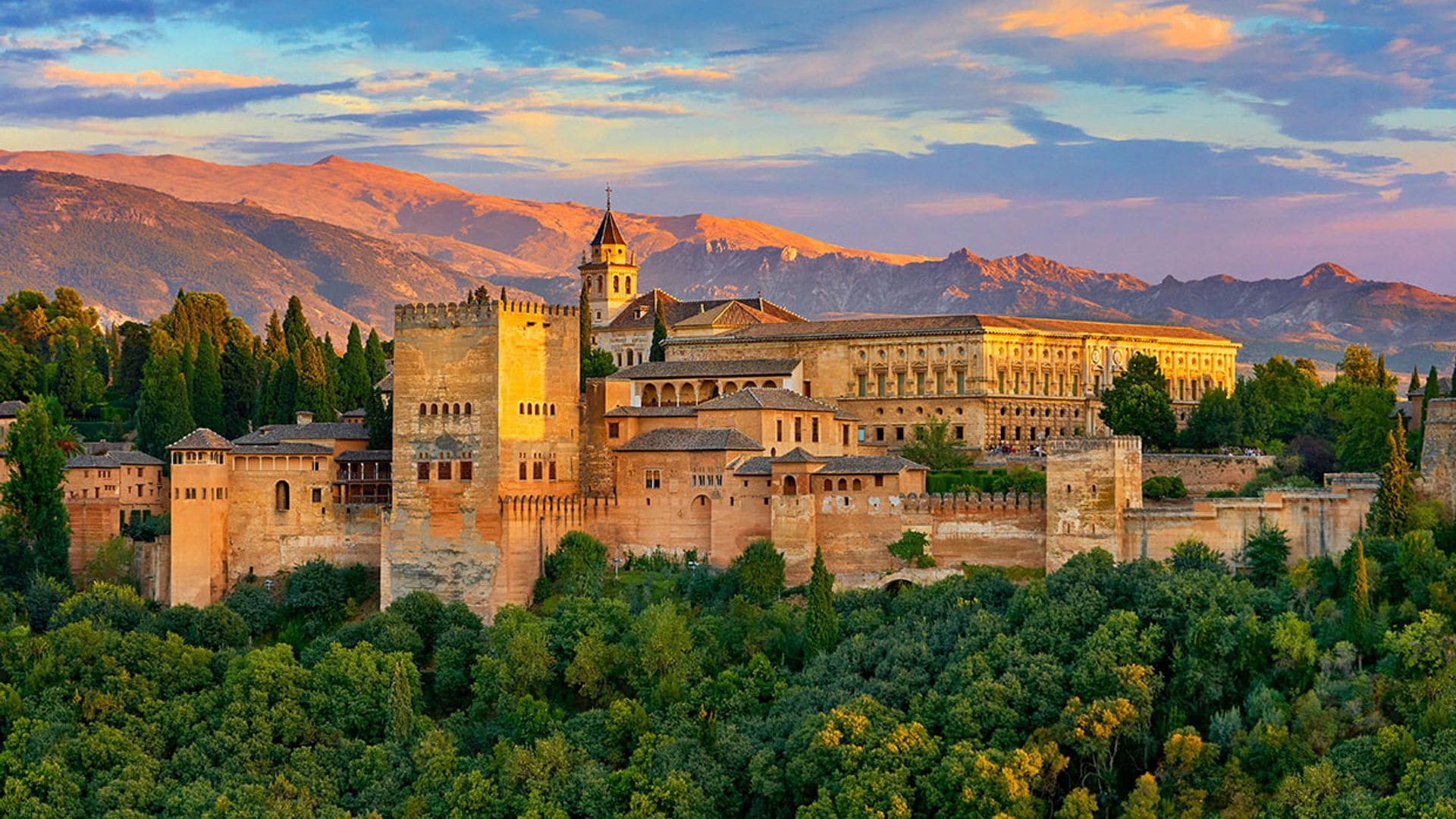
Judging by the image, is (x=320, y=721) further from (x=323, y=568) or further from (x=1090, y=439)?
(x=1090, y=439)

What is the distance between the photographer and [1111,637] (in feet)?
130

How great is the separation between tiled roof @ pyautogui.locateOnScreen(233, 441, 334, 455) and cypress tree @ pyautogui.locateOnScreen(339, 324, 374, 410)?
12356 millimetres

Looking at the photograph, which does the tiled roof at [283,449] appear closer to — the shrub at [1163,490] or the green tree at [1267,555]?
the shrub at [1163,490]

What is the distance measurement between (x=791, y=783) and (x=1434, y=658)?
11.5m

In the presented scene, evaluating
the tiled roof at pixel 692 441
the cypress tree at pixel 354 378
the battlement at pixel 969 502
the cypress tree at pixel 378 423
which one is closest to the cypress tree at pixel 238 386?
the cypress tree at pixel 354 378

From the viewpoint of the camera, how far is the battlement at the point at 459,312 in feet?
162

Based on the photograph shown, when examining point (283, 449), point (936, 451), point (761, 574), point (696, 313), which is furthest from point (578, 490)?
point (696, 313)

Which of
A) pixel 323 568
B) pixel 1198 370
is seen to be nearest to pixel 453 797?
pixel 323 568

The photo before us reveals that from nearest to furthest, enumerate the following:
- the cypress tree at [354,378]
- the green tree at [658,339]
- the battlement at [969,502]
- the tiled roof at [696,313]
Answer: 1. the battlement at [969,502]
2. the cypress tree at [354,378]
3. the green tree at [658,339]
4. the tiled roof at [696,313]

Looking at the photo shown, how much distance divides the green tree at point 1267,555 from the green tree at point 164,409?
98.1 ft

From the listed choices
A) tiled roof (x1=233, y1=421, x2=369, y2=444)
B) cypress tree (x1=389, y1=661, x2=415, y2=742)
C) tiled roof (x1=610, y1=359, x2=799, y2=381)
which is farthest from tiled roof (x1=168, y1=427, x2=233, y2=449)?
tiled roof (x1=610, y1=359, x2=799, y2=381)

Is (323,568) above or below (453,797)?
above

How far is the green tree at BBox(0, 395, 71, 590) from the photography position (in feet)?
171

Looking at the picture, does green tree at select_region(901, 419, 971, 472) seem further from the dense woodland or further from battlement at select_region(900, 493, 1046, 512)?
the dense woodland
